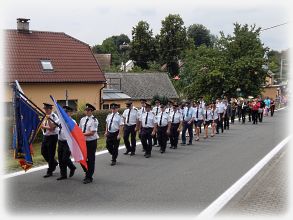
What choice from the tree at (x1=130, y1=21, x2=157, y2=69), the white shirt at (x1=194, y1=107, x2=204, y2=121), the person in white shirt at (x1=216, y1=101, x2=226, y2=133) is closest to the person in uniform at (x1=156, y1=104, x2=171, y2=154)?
the white shirt at (x1=194, y1=107, x2=204, y2=121)

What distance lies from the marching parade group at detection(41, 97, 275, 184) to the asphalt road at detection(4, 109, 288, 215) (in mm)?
424

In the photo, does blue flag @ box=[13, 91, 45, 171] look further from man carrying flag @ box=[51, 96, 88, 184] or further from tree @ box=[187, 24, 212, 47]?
tree @ box=[187, 24, 212, 47]

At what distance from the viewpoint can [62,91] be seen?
34.7 m

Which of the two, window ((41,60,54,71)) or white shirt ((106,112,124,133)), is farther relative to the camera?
window ((41,60,54,71))

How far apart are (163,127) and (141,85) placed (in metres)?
35.7

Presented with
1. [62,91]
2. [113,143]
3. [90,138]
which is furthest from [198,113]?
[62,91]

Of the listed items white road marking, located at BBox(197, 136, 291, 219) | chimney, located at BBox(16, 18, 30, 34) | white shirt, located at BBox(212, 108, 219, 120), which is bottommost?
white road marking, located at BBox(197, 136, 291, 219)

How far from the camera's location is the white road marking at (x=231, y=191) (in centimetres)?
897

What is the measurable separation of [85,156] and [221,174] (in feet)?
12.4

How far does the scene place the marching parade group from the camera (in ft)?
39.2

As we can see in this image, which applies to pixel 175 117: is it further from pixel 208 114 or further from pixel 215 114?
pixel 215 114

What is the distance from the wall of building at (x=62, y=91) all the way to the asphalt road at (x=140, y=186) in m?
16.9

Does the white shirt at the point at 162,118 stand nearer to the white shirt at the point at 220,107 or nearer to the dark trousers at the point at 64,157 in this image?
the dark trousers at the point at 64,157

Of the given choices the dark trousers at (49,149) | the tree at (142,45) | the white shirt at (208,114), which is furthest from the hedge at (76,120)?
the tree at (142,45)
